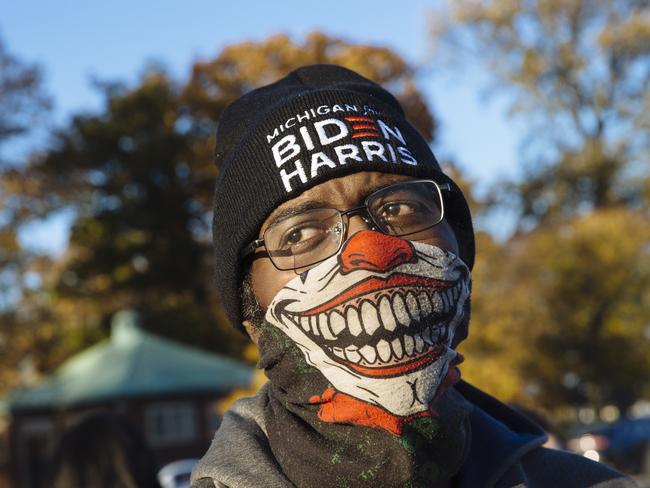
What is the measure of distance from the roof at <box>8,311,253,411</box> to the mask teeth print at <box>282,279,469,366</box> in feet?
74.2

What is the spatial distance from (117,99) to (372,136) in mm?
30032

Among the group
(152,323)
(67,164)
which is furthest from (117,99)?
(152,323)

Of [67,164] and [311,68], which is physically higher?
[67,164]

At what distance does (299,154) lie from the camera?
6.51 ft

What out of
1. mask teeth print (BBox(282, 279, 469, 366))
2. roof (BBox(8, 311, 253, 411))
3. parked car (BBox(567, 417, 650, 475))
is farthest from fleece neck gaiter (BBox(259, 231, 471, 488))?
roof (BBox(8, 311, 253, 411))

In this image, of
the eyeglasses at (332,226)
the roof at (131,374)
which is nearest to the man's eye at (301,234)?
the eyeglasses at (332,226)

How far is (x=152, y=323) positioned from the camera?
29609 mm

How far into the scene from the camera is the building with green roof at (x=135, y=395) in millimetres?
25078

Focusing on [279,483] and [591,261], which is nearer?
[279,483]

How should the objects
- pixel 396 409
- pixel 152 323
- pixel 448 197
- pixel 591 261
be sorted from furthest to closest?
pixel 152 323
pixel 591 261
pixel 448 197
pixel 396 409

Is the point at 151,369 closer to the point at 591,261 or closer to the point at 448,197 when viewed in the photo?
the point at 591,261

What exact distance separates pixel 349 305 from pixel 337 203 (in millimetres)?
243

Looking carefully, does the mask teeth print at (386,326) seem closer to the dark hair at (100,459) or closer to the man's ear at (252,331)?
the man's ear at (252,331)

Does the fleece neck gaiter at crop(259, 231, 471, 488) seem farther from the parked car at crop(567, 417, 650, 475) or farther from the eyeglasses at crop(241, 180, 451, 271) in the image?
the parked car at crop(567, 417, 650, 475)
